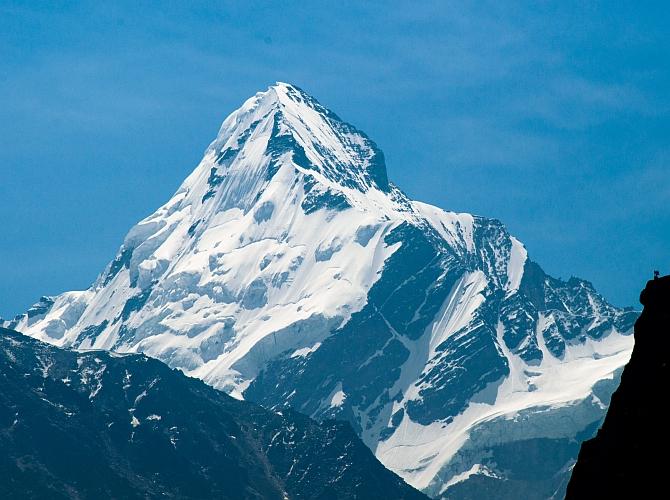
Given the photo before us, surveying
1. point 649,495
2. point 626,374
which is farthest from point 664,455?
point 626,374

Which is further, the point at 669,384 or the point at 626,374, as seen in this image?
the point at 626,374

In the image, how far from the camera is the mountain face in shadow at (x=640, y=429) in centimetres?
9625

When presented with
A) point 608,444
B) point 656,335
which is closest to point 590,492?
point 608,444

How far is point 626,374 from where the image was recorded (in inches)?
4107

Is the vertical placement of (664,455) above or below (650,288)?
below

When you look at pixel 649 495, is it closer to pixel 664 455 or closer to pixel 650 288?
pixel 664 455

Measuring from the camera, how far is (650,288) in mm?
106250

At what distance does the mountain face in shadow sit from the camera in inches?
3789

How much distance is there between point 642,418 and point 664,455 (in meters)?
3.55

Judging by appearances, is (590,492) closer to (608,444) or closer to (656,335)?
(608,444)

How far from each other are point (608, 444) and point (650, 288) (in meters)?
10.3

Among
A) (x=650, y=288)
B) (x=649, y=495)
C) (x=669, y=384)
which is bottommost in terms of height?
(x=649, y=495)

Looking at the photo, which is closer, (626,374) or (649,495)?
(649,495)

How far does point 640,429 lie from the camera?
98125 millimetres
